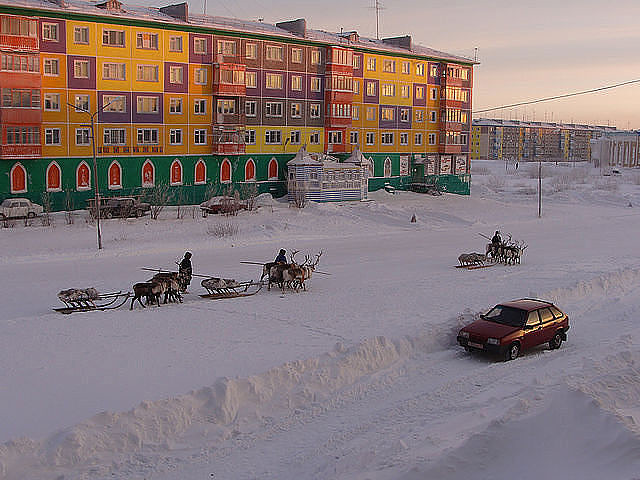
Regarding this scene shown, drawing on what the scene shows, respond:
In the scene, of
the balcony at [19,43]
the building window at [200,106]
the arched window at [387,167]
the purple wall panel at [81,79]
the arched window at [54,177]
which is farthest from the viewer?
the arched window at [387,167]

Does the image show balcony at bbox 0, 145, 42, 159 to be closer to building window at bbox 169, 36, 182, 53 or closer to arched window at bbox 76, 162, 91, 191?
arched window at bbox 76, 162, 91, 191

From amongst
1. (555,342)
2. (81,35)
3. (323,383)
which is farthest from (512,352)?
(81,35)

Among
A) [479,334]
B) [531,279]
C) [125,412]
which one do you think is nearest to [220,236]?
[531,279]

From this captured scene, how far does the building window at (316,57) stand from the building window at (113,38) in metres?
18.3

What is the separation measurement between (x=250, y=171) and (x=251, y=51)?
33.0 feet

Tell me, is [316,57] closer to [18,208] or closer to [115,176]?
[115,176]

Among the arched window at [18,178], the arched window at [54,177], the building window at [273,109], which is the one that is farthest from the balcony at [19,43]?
the building window at [273,109]

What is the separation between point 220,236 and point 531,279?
20.8m

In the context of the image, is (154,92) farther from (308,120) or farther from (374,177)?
(374,177)

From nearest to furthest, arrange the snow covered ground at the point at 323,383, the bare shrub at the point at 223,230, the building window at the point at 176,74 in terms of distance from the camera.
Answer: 1. the snow covered ground at the point at 323,383
2. the bare shrub at the point at 223,230
3. the building window at the point at 176,74

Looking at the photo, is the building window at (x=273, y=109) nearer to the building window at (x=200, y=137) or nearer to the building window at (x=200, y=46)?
the building window at (x=200, y=137)

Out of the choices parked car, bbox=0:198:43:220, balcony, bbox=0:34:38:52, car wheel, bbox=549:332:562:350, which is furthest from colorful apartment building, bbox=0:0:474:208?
car wheel, bbox=549:332:562:350

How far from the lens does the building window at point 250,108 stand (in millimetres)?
60987

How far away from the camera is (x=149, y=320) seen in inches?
801
